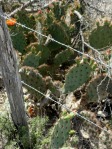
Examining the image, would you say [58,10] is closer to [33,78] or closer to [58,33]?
[58,33]

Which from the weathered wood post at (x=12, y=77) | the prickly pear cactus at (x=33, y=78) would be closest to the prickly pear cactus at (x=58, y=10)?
the prickly pear cactus at (x=33, y=78)

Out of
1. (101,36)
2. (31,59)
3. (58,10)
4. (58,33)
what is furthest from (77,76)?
(58,10)

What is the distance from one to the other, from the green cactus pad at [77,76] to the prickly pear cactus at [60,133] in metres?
0.54

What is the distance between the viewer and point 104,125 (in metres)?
2.86

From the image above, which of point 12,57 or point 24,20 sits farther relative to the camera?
point 24,20

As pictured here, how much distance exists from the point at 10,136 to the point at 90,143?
0.71 m

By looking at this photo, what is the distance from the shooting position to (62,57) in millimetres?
3359

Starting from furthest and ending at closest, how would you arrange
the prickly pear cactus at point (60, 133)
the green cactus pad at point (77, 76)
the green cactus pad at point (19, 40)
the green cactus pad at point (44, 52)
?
the green cactus pad at point (19, 40), the green cactus pad at point (44, 52), the green cactus pad at point (77, 76), the prickly pear cactus at point (60, 133)

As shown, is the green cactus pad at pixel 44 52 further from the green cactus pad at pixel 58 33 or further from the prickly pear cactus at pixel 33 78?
the prickly pear cactus at pixel 33 78

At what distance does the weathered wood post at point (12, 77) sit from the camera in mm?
2088

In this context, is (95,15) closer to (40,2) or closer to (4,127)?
(40,2)

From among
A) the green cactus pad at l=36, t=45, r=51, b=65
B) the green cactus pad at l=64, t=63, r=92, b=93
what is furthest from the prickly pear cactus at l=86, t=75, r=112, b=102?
the green cactus pad at l=36, t=45, r=51, b=65

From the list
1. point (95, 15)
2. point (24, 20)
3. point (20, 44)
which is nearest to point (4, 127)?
point (20, 44)

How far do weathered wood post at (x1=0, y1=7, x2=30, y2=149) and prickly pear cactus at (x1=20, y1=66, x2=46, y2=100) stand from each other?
0.36 meters
